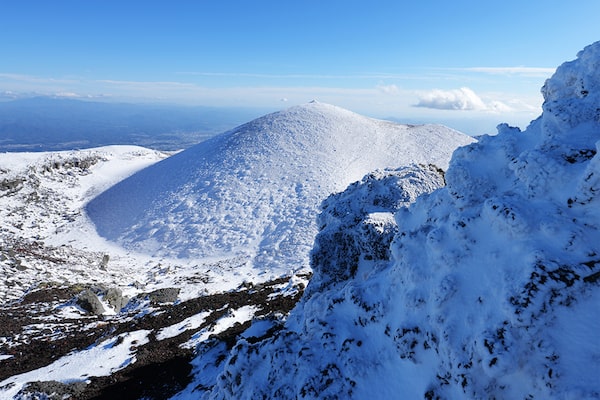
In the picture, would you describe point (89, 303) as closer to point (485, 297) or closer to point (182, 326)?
point (182, 326)

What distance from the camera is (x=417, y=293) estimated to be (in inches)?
291

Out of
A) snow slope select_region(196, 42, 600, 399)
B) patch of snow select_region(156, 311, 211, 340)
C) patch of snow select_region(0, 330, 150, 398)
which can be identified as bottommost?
patch of snow select_region(156, 311, 211, 340)

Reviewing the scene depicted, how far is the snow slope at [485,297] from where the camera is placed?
18.4 feet

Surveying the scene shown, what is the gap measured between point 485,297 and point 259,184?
124 ft

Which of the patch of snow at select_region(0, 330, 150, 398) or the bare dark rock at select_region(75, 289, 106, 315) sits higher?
the patch of snow at select_region(0, 330, 150, 398)

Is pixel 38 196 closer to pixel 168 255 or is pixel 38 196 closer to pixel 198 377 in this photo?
pixel 168 255

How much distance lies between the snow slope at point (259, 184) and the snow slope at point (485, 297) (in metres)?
21.1

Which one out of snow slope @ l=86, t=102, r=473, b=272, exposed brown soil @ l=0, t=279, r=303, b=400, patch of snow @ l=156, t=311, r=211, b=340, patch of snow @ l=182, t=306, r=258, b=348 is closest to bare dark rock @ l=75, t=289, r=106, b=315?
exposed brown soil @ l=0, t=279, r=303, b=400

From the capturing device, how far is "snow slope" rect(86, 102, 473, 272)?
113ft

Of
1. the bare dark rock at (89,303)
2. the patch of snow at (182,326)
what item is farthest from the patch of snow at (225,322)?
the bare dark rock at (89,303)

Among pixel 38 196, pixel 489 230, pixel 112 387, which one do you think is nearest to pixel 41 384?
pixel 112 387

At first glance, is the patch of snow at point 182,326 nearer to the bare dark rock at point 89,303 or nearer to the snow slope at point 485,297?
the bare dark rock at point 89,303

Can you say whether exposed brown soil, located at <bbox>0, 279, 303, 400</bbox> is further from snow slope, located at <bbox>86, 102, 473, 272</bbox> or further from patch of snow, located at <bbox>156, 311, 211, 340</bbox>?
snow slope, located at <bbox>86, 102, 473, 272</bbox>

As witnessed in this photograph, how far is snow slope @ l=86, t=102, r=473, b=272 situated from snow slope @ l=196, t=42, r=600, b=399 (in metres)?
21.1
